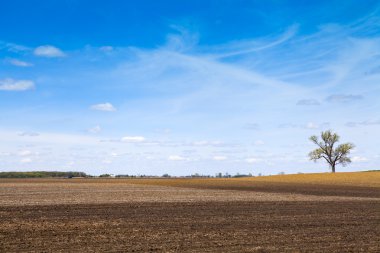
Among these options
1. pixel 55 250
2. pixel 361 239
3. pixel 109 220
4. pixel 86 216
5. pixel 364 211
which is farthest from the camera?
pixel 364 211

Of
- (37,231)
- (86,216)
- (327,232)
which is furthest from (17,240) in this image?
(327,232)

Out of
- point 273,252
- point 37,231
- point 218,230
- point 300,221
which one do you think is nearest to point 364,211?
point 300,221

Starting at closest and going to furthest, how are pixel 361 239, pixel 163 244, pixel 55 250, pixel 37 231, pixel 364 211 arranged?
1. pixel 55 250
2. pixel 163 244
3. pixel 361 239
4. pixel 37 231
5. pixel 364 211

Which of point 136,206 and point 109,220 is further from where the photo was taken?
point 136,206

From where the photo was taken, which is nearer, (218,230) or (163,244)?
(163,244)

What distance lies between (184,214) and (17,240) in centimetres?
1142

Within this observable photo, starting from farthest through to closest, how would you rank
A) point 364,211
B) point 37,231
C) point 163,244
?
point 364,211 < point 37,231 < point 163,244

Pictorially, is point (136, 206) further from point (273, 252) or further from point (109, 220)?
point (273, 252)

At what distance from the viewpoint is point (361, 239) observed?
2030cm

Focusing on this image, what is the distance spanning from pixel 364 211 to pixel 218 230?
45.2 ft

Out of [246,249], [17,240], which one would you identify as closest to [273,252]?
[246,249]

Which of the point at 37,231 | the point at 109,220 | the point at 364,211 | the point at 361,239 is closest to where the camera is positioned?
the point at 361,239

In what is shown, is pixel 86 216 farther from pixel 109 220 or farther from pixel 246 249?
pixel 246 249

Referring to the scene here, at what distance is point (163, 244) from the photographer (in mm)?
18828
